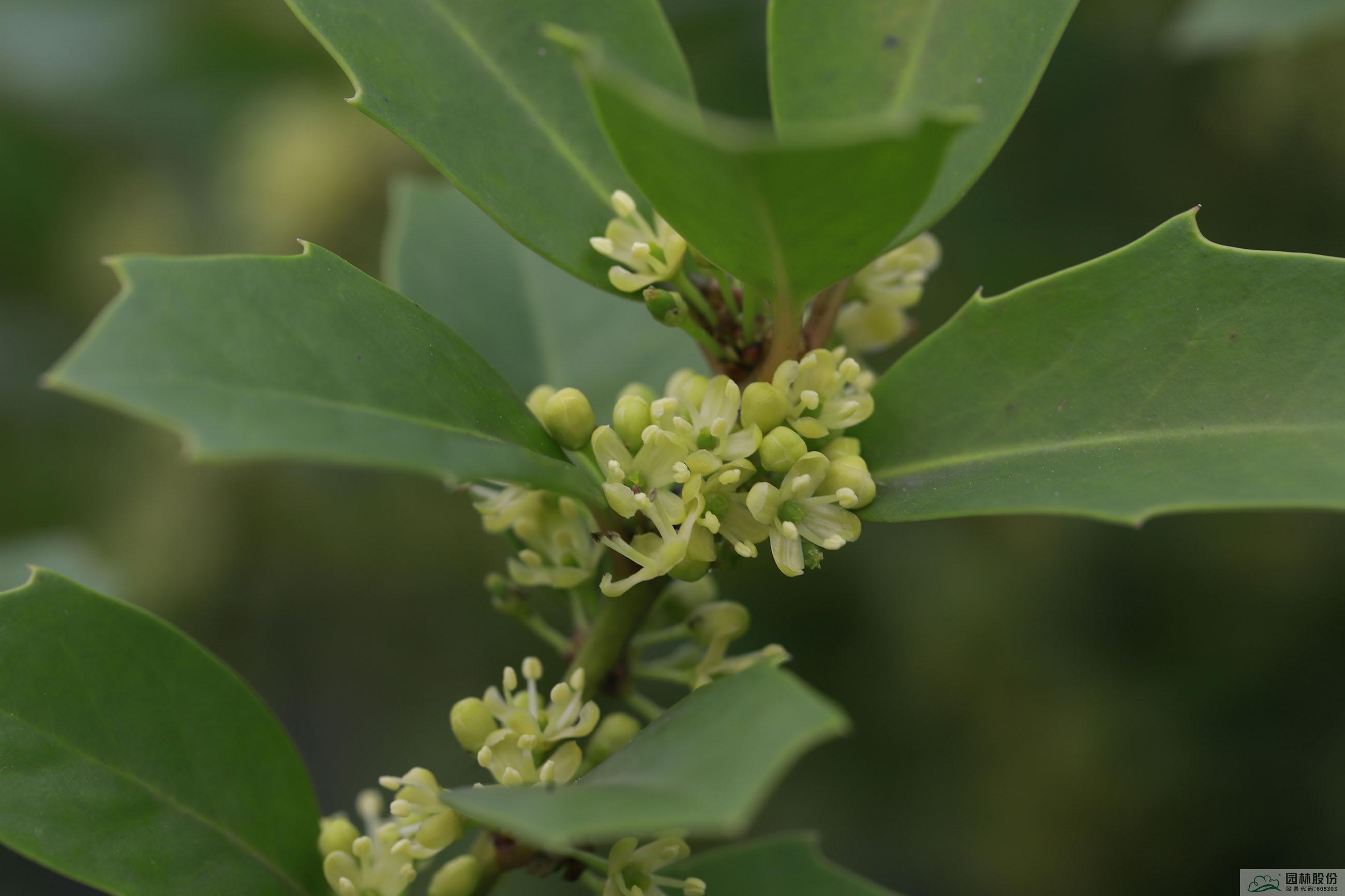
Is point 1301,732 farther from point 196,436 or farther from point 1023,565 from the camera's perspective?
point 196,436

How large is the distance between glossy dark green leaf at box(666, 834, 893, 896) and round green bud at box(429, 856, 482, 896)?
30cm

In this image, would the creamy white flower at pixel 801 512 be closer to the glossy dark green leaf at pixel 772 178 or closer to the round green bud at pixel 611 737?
the glossy dark green leaf at pixel 772 178

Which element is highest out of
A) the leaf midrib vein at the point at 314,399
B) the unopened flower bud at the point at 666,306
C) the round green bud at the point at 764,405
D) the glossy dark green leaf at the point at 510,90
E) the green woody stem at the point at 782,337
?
the glossy dark green leaf at the point at 510,90

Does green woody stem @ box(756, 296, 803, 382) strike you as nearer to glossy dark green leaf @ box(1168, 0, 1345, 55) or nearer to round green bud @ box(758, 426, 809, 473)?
round green bud @ box(758, 426, 809, 473)

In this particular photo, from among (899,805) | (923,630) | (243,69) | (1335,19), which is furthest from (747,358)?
(243,69)

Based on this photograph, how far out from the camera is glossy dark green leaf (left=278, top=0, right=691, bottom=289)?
1.40 m

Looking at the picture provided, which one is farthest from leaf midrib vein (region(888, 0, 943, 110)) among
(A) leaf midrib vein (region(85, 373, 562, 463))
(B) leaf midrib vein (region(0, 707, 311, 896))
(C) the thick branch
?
(B) leaf midrib vein (region(0, 707, 311, 896))

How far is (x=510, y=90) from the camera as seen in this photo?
5.23 feet

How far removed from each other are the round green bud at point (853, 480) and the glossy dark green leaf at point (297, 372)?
0.31 metres

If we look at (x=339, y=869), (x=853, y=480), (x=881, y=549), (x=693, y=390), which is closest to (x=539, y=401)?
(x=693, y=390)

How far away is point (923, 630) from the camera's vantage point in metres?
3.60

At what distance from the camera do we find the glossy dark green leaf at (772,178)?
0.96 meters

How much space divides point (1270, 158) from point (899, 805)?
219cm

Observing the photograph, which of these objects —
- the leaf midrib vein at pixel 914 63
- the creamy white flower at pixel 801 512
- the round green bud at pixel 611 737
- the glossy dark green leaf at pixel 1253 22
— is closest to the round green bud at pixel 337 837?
the round green bud at pixel 611 737
